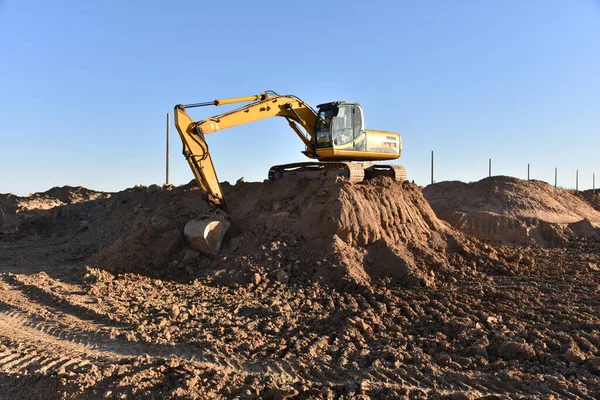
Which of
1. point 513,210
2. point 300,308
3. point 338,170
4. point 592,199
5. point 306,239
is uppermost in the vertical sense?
point 338,170

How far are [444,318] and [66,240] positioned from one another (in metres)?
11.9

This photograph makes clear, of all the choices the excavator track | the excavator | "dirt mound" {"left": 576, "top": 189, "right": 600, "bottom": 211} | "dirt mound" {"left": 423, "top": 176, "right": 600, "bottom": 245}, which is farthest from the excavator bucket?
"dirt mound" {"left": 576, "top": 189, "right": 600, "bottom": 211}

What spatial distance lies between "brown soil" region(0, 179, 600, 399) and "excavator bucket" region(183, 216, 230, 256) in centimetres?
20

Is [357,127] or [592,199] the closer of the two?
[357,127]

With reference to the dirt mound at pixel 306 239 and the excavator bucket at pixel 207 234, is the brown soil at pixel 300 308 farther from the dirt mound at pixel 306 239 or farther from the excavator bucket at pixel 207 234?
the excavator bucket at pixel 207 234

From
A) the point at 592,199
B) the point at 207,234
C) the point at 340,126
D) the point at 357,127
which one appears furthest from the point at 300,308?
the point at 592,199

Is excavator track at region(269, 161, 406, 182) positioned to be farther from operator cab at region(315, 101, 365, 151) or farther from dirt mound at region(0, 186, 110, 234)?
dirt mound at region(0, 186, 110, 234)

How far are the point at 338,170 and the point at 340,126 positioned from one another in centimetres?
109

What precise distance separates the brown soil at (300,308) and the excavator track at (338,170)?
36 cm

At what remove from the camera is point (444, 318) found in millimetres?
6742

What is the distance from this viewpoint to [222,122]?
408 inches

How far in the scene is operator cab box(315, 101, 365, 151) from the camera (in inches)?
431

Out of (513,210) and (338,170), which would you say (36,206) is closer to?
(338,170)

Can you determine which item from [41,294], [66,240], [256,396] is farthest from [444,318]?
[66,240]
